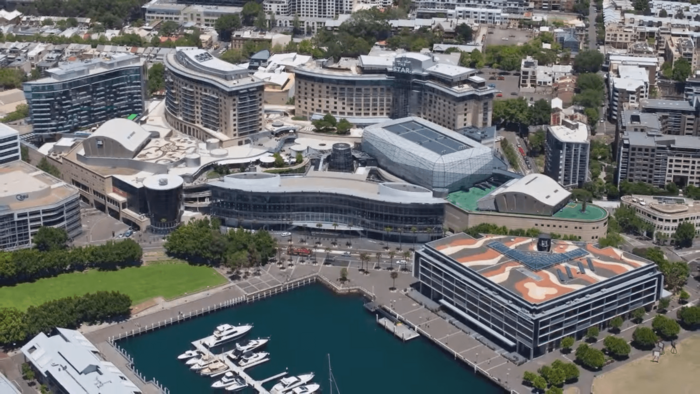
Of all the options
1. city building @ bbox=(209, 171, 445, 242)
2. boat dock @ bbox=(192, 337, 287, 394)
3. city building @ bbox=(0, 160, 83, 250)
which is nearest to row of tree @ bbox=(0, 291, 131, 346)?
boat dock @ bbox=(192, 337, 287, 394)

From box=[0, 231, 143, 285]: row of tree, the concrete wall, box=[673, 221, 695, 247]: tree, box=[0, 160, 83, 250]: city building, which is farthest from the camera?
box=[673, 221, 695, 247]: tree

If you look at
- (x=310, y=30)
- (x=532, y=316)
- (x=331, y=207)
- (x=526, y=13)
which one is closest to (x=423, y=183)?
(x=331, y=207)

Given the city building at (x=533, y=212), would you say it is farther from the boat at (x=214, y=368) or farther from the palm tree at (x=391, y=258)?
the boat at (x=214, y=368)

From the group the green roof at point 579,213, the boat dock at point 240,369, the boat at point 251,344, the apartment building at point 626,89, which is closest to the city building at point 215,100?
the green roof at point 579,213

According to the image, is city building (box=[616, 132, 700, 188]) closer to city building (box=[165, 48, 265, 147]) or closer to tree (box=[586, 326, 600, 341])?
tree (box=[586, 326, 600, 341])

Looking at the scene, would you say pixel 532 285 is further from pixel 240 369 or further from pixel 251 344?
pixel 240 369

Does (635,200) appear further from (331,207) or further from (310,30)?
(310,30)

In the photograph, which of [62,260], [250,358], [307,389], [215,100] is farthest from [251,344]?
[215,100]
